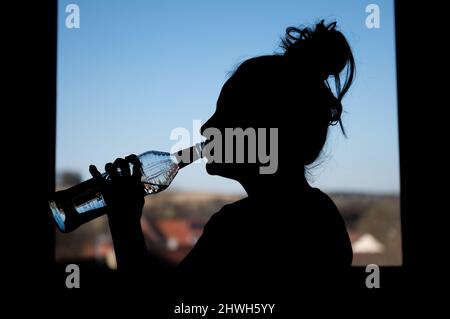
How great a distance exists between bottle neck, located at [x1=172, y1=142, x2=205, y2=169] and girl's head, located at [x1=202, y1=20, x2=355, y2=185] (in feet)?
0.34

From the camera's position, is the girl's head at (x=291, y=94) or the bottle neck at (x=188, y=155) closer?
the girl's head at (x=291, y=94)

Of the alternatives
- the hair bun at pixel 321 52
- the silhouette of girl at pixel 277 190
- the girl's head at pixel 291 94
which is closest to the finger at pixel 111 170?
the silhouette of girl at pixel 277 190

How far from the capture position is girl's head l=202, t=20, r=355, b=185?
80cm

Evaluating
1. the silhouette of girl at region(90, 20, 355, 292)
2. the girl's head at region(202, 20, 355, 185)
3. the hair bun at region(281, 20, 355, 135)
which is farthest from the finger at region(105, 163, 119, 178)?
the hair bun at region(281, 20, 355, 135)

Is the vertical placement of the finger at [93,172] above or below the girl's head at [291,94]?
below

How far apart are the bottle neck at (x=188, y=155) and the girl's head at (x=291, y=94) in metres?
0.10

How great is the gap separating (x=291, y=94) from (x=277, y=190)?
0.56ft

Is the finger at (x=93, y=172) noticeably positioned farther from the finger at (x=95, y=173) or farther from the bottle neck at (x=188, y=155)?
the bottle neck at (x=188, y=155)

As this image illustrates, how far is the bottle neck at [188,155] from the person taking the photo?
918 mm

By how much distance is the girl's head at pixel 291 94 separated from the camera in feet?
2.62

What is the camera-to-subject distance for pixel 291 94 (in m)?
0.81

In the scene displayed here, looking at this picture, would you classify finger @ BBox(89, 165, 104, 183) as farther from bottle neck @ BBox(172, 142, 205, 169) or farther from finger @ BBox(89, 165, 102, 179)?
bottle neck @ BBox(172, 142, 205, 169)

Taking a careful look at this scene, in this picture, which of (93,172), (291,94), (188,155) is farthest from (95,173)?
(291,94)

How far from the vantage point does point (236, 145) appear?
0.78m
